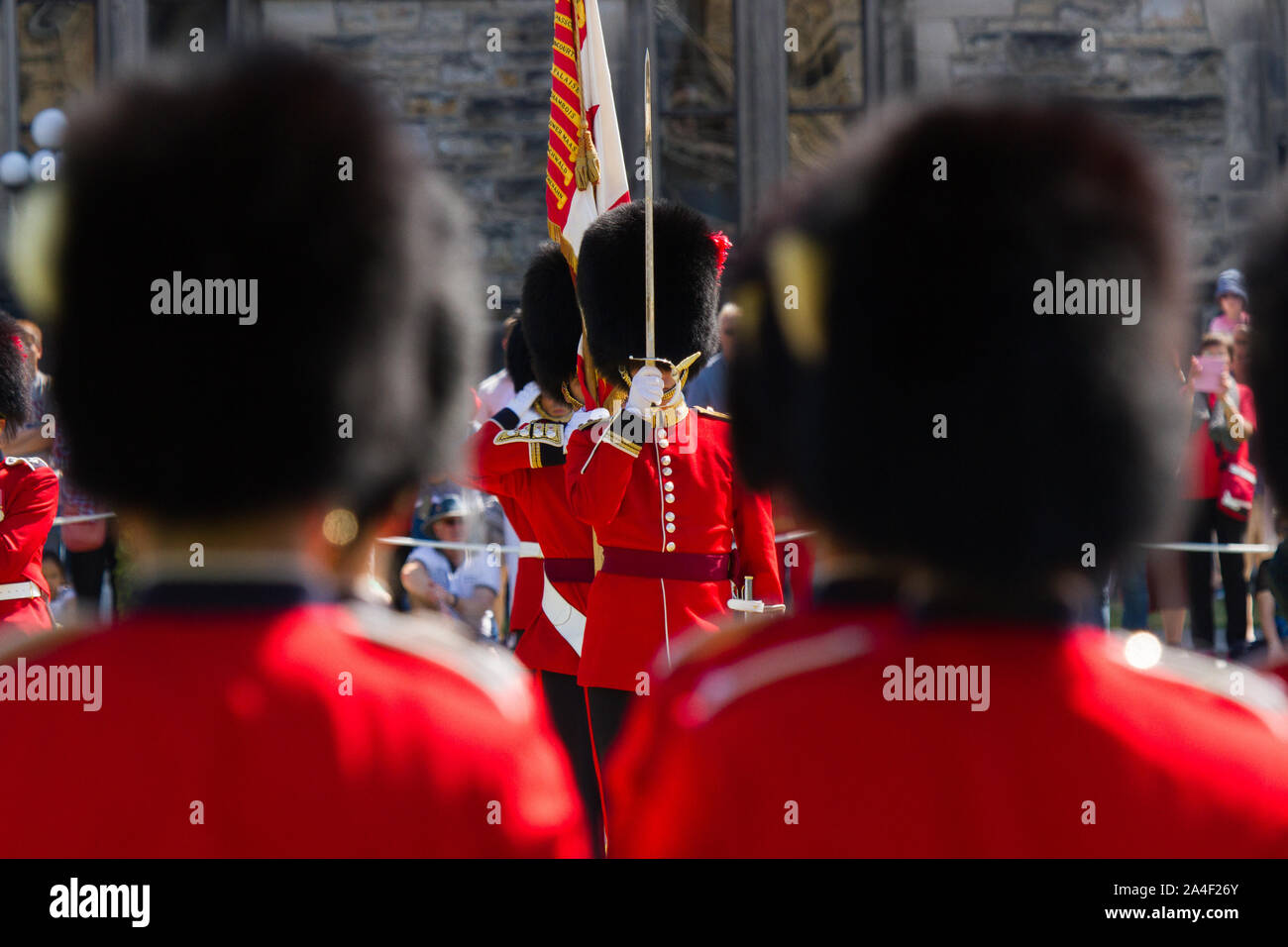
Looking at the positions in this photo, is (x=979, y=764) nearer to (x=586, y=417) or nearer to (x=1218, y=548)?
(x=586, y=417)

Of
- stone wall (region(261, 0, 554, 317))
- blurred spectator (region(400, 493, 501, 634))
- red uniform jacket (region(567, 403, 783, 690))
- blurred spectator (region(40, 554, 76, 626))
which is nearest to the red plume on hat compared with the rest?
red uniform jacket (region(567, 403, 783, 690))

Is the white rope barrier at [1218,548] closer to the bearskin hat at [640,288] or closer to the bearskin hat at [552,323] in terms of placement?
the bearskin hat at [552,323]

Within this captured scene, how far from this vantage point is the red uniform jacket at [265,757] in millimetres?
1270

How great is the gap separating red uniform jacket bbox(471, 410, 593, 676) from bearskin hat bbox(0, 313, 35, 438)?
1.46 metres

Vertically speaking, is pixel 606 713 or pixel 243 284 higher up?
pixel 243 284

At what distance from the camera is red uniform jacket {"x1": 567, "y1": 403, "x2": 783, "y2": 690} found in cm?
369

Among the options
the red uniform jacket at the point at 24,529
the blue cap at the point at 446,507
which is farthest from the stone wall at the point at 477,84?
the red uniform jacket at the point at 24,529

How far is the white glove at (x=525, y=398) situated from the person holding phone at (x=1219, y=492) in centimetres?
303

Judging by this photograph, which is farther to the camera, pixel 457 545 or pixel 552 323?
pixel 457 545

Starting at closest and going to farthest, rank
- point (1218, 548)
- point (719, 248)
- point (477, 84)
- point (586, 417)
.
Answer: point (586, 417) → point (719, 248) → point (1218, 548) → point (477, 84)

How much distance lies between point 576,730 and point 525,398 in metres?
1.11

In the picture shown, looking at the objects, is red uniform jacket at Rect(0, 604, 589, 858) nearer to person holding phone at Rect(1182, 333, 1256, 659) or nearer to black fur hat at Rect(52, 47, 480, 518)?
black fur hat at Rect(52, 47, 480, 518)

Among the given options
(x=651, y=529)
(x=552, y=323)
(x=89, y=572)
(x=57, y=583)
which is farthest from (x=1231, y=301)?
(x=57, y=583)

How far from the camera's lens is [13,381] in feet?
15.6
